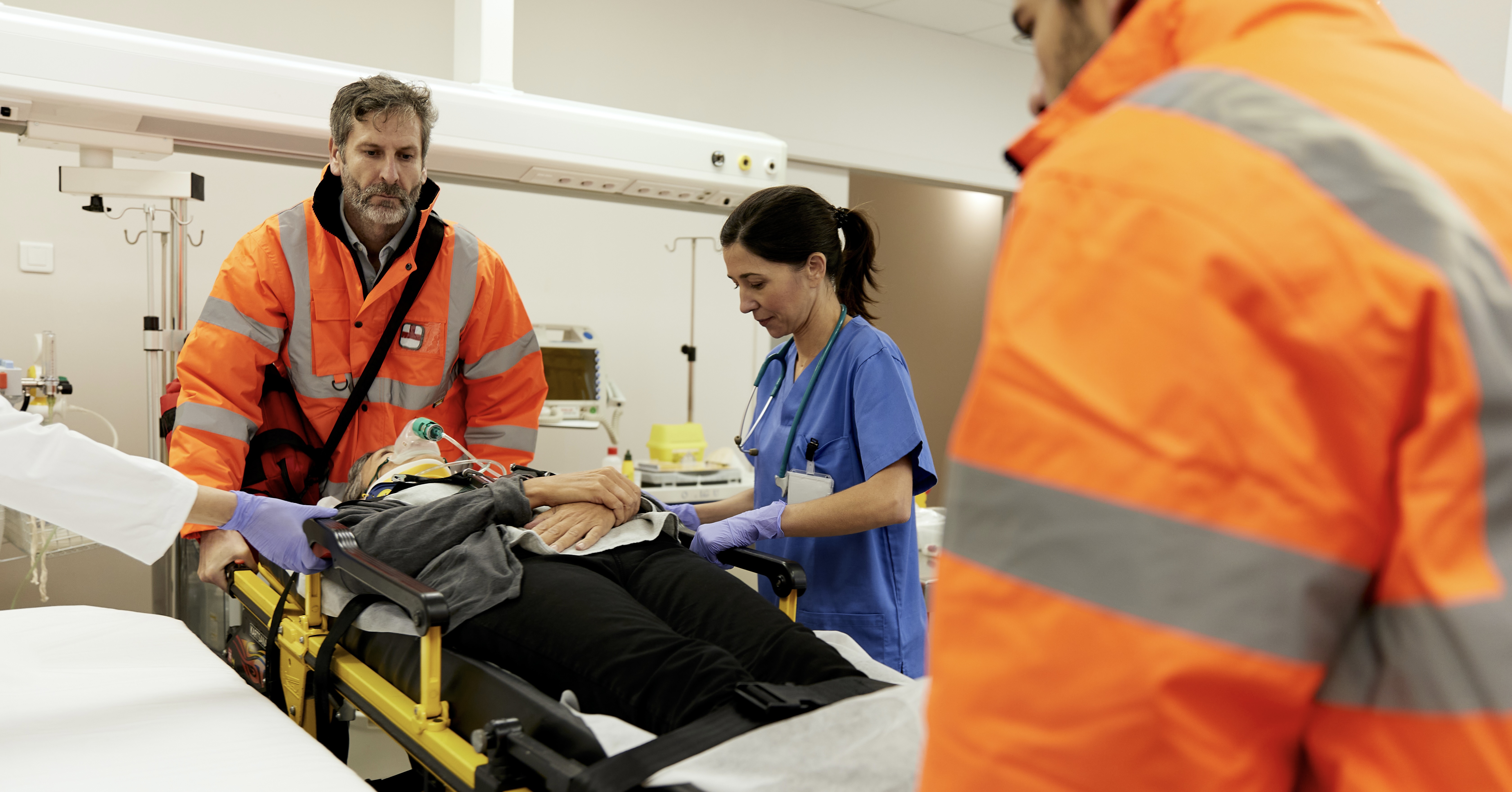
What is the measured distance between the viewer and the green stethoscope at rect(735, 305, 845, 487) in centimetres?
203

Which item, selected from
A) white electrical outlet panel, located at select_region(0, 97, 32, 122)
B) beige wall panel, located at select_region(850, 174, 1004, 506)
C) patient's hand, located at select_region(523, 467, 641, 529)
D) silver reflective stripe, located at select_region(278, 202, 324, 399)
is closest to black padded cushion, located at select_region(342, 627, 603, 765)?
patient's hand, located at select_region(523, 467, 641, 529)

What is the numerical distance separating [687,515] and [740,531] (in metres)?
0.26

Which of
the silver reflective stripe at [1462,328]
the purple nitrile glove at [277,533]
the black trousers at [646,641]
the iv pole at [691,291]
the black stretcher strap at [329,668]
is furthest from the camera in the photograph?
the iv pole at [691,291]

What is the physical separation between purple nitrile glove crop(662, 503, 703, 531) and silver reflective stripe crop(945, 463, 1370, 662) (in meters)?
1.65

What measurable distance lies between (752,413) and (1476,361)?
6.41 feet

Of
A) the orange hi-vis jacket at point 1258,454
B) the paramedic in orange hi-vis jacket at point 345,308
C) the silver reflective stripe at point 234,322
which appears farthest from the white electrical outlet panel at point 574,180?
the orange hi-vis jacket at point 1258,454

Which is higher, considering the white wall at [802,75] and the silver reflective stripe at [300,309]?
the white wall at [802,75]

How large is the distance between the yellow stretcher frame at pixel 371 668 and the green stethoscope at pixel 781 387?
0.82 feet

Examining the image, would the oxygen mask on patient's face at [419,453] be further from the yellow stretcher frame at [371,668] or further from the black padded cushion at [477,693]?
the black padded cushion at [477,693]

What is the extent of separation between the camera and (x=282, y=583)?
2.08 metres

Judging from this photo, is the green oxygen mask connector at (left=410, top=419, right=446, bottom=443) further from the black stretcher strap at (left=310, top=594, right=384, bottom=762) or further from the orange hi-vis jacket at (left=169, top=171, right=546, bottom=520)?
the black stretcher strap at (left=310, top=594, right=384, bottom=762)

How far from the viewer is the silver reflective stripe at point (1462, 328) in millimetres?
476

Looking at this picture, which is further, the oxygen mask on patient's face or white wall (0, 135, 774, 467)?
white wall (0, 135, 774, 467)

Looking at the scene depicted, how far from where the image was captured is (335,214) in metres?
2.33
